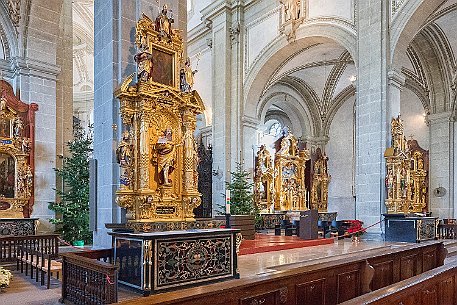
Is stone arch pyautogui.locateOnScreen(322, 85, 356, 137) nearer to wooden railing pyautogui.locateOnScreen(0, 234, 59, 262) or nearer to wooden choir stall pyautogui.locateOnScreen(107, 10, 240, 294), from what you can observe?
wooden choir stall pyautogui.locateOnScreen(107, 10, 240, 294)

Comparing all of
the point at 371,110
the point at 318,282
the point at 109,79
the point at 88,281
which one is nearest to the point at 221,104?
the point at 371,110

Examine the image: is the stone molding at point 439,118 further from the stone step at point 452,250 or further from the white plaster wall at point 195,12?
the white plaster wall at point 195,12

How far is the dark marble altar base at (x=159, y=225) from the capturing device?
613 cm

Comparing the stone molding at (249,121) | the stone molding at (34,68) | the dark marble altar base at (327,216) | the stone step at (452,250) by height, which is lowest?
the dark marble altar base at (327,216)

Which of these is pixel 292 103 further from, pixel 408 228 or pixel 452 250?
pixel 452 250

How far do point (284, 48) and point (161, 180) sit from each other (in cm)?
909

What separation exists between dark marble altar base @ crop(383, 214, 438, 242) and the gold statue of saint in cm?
622

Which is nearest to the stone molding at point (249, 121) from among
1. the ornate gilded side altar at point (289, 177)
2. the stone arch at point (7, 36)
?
the ornate gilded side altar at point (289, 177)

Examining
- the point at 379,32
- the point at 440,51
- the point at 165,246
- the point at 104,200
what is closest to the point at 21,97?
the point at 104,200

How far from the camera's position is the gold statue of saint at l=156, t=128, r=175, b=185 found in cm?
669

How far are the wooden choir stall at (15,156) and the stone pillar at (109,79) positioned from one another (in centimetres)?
492

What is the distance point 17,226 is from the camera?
10438mm

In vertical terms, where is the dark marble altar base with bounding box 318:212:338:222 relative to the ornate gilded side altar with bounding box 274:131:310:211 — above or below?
below

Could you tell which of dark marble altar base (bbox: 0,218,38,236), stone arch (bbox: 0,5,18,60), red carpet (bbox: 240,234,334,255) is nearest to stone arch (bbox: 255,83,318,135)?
red carpet (bbox: 240,234,334,255)
